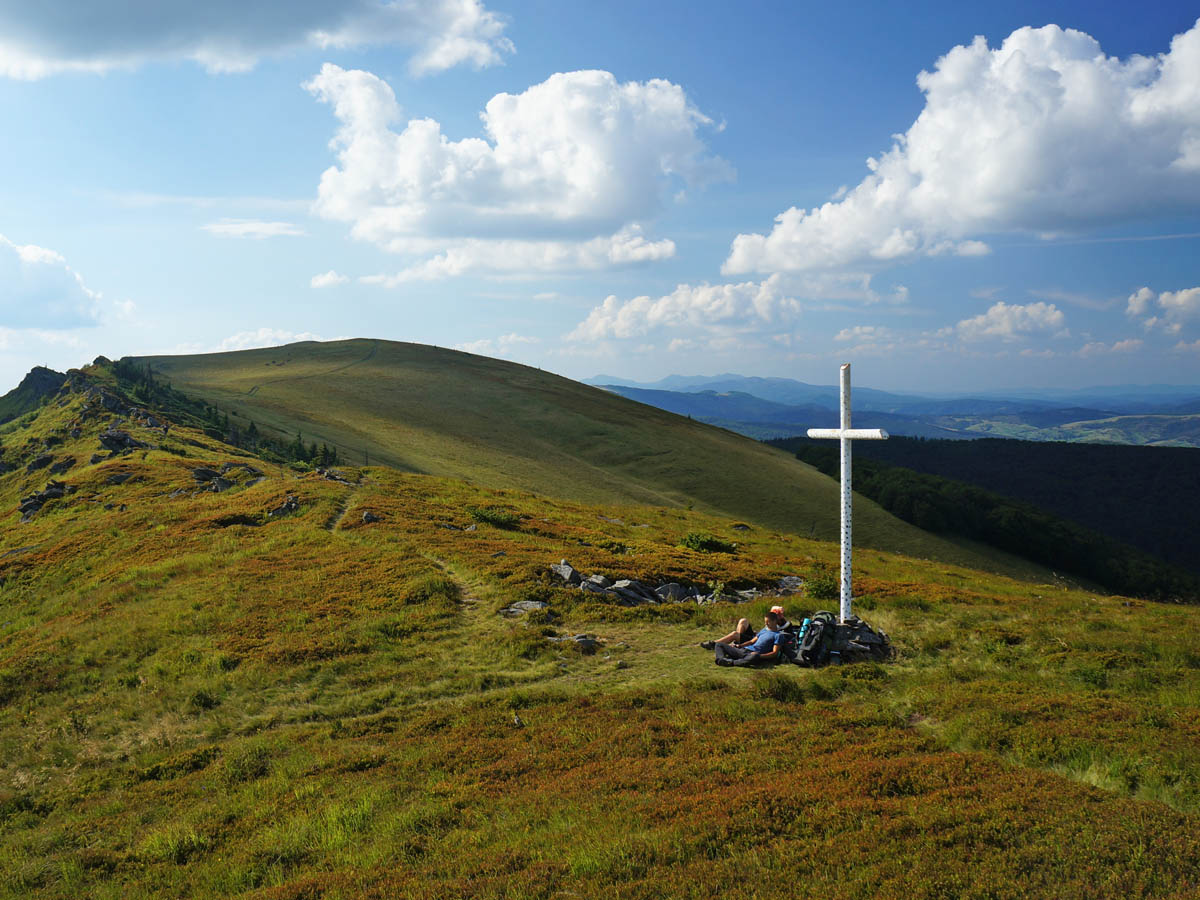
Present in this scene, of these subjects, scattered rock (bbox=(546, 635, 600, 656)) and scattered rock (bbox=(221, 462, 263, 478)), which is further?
scattered rock (bbox=(221, 462, 263, 478))

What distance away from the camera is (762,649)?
18.1m

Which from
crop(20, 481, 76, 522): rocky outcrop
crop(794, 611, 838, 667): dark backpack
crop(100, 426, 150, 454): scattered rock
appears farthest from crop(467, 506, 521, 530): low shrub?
crop(100, 426, 150, 454): scattered rock

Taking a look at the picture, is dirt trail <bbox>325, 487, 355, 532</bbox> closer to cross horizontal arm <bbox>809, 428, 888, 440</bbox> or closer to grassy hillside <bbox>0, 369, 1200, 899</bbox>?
grassy hillside <bbox>0, 369, 1200, 899</bbox>

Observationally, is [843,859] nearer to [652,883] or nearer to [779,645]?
[652,883]

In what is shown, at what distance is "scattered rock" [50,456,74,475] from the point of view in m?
58.9

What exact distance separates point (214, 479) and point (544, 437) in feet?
277

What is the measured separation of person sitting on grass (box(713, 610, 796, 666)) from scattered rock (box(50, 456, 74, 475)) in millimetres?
65073

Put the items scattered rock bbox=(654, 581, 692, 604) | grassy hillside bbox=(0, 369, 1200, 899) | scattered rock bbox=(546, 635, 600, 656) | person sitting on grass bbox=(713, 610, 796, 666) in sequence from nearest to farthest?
grassy hillside bbox=(0, 369, 1200, 899)
person sitting on grass bbox=(713, 610, 796, 666)
scattered rock bbox=(546, 635, 600, 656)
scattered rock bbox=(654, 581, 692, 604)

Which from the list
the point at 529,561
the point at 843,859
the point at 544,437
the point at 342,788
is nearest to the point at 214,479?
the point at 529,561

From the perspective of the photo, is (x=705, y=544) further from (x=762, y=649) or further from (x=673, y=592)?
(x=762, y=649)

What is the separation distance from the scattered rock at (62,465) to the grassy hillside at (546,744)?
35474 millimetres

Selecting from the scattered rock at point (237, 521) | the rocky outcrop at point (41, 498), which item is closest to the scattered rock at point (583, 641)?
the scattered rock at point (237, 521)

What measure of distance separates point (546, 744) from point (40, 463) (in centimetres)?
7227

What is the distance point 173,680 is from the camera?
767 inches
